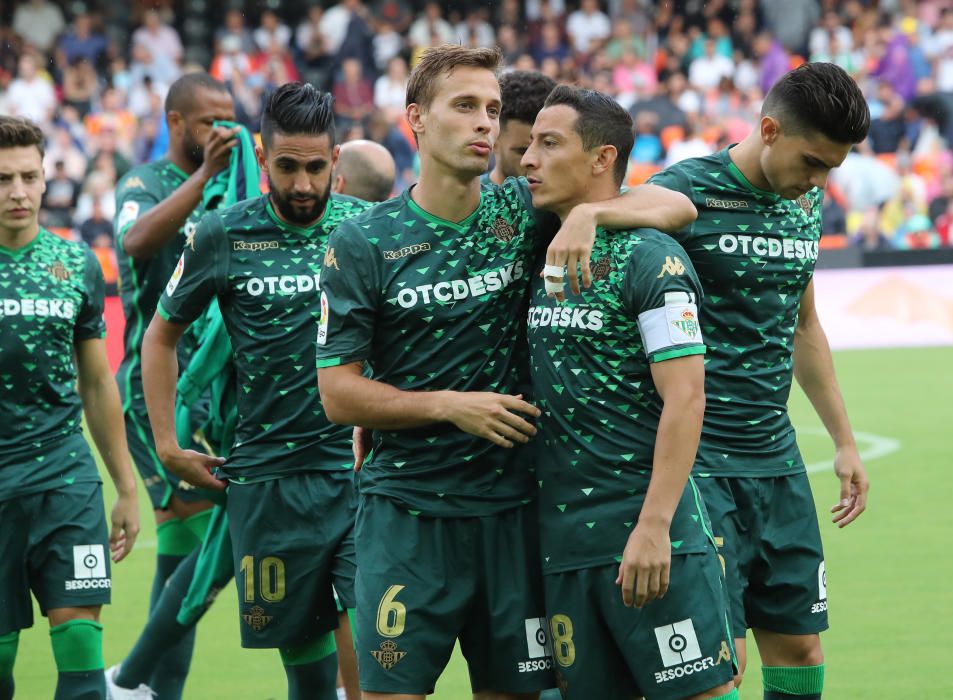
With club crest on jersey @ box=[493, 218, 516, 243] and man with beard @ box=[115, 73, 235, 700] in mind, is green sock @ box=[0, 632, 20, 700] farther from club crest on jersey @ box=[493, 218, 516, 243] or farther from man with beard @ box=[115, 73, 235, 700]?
club crest on jersey @ box=[493, 218, 516, 243]

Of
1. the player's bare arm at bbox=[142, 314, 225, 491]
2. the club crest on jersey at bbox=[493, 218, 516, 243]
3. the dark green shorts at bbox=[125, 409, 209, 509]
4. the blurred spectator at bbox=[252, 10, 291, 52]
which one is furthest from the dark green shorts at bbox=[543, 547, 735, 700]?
the blurred spectator at bbox=[252, 10, 291, 52]

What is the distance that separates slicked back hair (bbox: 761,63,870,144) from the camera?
14.7ft

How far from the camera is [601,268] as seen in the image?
3.85m

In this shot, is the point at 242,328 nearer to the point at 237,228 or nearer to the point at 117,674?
the point at 237,228

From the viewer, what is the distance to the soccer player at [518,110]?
217 inches

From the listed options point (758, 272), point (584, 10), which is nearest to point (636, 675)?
point (758, 272)

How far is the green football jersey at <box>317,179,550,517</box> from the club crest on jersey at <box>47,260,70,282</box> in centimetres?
159

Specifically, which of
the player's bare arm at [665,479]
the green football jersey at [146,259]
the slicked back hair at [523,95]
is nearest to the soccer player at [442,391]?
the player's bare arm at [665,479]

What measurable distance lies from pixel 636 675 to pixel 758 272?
1.50m

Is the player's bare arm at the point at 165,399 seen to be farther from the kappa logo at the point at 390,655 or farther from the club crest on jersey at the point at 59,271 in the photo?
the kappa logo at the point at 390,655

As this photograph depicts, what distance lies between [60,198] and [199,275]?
14466 mm

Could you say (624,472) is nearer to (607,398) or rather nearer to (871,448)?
(607,398)

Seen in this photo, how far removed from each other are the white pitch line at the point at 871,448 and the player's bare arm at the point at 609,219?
690 cm

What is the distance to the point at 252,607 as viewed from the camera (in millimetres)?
5059
